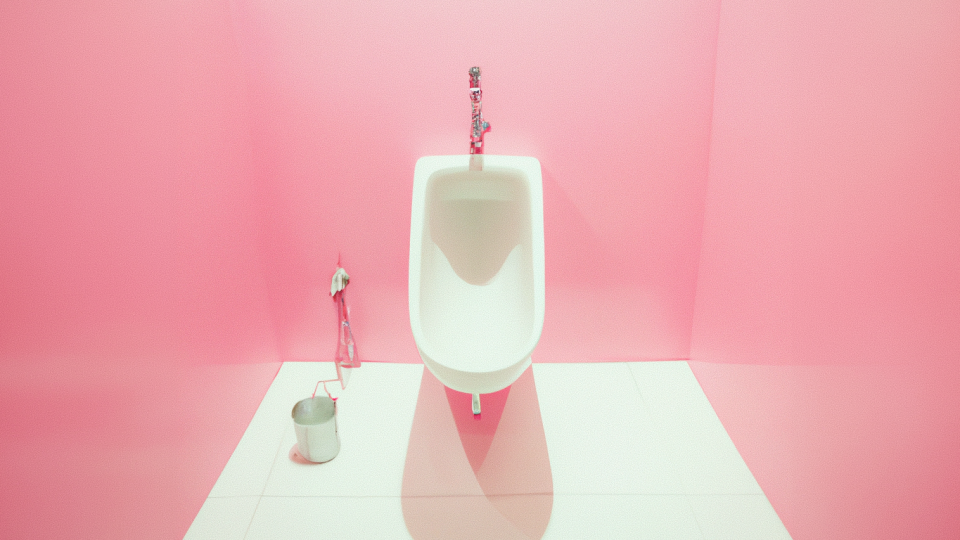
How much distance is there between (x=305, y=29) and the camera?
1521 millimetres

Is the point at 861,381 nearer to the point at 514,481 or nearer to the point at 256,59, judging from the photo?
the point at 514,481

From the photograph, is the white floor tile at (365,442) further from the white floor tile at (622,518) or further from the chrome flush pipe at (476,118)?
the chrome flush pipe at (476,118)

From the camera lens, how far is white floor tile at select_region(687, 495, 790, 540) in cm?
134

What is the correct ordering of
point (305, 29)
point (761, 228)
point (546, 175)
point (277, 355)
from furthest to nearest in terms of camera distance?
1. point (277, 355)
2. point (546, 175)
3. point (305, 29)
4. point (761, 228)

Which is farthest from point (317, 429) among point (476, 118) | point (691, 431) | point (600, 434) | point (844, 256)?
point (844, 256)

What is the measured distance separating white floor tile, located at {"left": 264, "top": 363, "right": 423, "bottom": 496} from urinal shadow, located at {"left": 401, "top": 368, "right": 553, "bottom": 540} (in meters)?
0.04

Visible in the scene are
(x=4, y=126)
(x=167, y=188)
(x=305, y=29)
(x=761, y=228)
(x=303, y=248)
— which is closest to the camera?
(x=4, y=126)

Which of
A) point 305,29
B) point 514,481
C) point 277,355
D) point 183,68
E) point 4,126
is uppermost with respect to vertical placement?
point 305,29

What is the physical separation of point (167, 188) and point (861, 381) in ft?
5.01

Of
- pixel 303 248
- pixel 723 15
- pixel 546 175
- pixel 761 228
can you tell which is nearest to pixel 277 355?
pixel 303 248

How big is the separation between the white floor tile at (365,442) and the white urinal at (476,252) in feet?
0.91

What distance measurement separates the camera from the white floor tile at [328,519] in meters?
1.35

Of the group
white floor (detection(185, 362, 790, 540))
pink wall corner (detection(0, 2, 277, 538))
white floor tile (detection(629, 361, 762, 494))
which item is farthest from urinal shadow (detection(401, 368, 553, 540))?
pink wall corner (detection(0, 2, 277, 538))

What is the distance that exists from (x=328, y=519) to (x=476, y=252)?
2.68 feet
